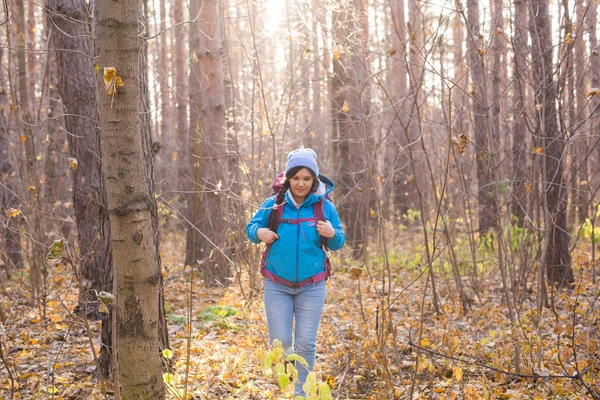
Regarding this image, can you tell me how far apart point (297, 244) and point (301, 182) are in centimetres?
38

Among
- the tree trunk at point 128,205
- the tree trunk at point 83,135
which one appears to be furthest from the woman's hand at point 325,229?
the tree trunk at point 83,135

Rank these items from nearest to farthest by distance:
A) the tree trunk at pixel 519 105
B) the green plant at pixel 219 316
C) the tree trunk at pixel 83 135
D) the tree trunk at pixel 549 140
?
the tree trunk at pixel 549 140, the tree trunk at pixel 519 105, the tree trunk at pixel 83 135, the green plant at pixel 219 316

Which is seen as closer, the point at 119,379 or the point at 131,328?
the point at 131,328

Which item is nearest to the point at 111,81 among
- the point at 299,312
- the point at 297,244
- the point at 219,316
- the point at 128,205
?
the point at 128,205

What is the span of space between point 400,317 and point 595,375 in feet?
8.10

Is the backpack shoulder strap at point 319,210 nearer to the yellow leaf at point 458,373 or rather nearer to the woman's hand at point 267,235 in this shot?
the woman's hand at point 267,235

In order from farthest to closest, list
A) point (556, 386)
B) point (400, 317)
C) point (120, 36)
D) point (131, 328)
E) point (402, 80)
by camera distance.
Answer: point (402, 80)
point (400, 317)
point (556, 386)
point (131, 328)
point (120, 36)

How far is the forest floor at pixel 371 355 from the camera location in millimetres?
A: 3494

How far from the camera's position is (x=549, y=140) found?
216 inches

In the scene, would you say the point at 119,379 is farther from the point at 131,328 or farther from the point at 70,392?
the point at 70,392

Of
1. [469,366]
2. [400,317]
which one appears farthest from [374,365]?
[400,317]

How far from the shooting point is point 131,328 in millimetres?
2256

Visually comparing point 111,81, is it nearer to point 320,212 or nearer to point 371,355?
point 320,212

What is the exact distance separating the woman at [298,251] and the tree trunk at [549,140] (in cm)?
176
